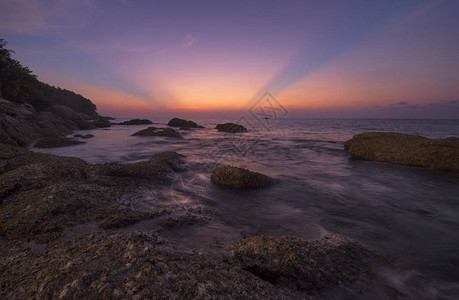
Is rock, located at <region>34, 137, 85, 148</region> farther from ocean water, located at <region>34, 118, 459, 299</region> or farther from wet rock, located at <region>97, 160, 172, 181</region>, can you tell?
ocean water, located at <region>34, 118, 459, 299</region>

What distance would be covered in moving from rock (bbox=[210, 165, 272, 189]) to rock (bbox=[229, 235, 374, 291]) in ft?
9.64

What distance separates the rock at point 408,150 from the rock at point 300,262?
7891 millimetres

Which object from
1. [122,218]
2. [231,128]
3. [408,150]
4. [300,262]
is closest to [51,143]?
[122,218]

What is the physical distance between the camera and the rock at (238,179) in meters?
5.60

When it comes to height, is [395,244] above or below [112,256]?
below

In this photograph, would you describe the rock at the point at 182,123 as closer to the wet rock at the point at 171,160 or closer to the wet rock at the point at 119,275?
the wet rock at the point at 171,160

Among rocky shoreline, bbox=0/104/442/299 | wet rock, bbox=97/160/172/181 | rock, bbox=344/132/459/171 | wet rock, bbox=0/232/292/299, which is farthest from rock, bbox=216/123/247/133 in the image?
wet rock, bbox=0/232/292/299

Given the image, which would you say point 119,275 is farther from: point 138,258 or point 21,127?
point 21,127

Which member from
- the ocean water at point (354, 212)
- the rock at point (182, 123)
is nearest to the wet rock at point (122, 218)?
the ocean water at point (354, 212)

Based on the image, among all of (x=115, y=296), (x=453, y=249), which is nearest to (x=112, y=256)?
(x=115, y=296)

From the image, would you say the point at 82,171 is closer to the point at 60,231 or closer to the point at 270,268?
the point at 60,231

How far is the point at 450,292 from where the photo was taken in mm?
2326

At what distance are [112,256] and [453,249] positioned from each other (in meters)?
4.83

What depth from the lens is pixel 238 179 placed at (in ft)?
18.4
